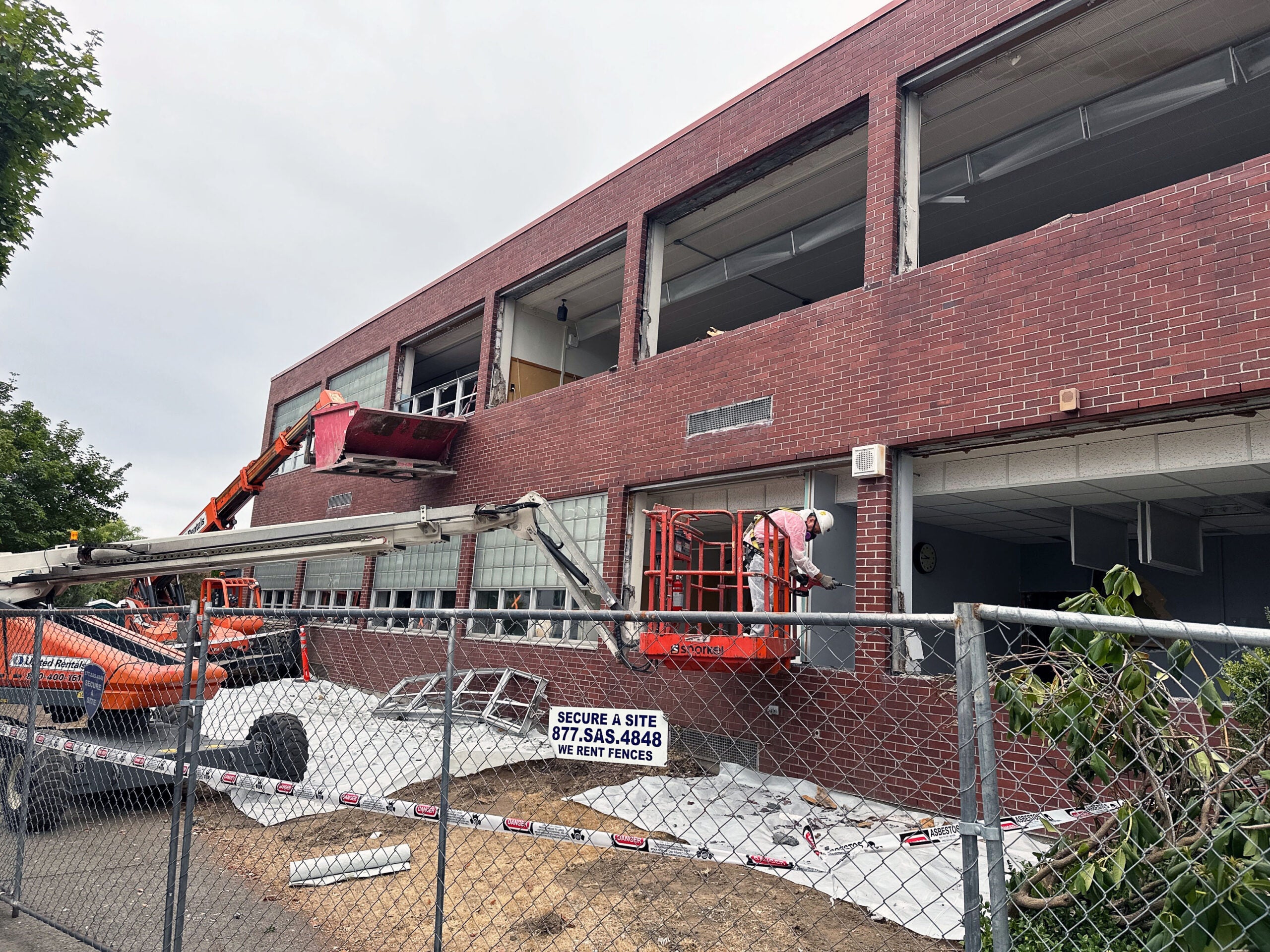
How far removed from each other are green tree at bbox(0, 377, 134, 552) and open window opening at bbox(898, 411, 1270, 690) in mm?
28343

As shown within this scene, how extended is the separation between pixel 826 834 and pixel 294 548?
282 inches

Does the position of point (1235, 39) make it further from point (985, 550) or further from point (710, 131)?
point (985, 550)

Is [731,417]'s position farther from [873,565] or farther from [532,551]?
[532,551]

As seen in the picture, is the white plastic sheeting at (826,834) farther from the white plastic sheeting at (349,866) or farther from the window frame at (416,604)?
the window frame at (416,604)

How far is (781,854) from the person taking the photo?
6461 millimetres

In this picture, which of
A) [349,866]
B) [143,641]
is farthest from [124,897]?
[143,641]

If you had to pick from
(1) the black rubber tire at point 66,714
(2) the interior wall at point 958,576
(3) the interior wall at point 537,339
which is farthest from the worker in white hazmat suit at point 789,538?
(3) the interior wall at point 537,339

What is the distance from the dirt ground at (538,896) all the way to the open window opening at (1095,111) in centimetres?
664

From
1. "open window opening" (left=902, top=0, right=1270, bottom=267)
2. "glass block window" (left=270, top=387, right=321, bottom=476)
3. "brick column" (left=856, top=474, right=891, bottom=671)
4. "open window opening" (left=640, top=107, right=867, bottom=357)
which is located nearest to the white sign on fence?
"brick column" (left=856, top=474, right=891, bottom=671)

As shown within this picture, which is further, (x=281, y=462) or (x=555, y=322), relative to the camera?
(x=281, y=462)

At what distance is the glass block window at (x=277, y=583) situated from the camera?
21.1 metres

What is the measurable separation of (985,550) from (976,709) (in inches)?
462

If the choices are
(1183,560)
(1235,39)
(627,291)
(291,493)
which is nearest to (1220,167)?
(1235,39)

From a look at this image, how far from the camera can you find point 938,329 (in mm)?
8688
